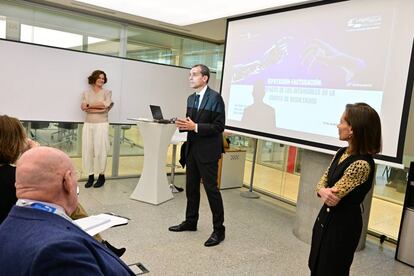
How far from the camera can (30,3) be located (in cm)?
460

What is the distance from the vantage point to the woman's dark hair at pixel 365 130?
188 cm

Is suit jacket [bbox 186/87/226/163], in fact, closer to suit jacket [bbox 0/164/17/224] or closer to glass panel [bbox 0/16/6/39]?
suit jacket [bbox 0/164/17/224]

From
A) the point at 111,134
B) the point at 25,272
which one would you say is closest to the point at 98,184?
the point at 111,134

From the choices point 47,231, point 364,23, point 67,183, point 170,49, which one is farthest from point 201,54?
point 47,231

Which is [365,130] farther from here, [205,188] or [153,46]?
[153,46]

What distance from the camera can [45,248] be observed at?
909 mm

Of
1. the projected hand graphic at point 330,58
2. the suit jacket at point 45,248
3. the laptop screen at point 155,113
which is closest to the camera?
the suit jacket at point 45,248

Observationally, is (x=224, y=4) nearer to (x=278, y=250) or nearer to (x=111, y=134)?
(x=111, y=134)

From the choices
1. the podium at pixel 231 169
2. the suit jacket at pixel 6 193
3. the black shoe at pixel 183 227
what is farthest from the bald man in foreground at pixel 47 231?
the podium at pixel 231 169

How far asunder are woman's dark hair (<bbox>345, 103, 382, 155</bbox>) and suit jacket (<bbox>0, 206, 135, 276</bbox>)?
1421 mm

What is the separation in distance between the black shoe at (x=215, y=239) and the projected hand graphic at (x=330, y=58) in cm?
189

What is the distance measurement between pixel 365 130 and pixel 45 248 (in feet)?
5.33

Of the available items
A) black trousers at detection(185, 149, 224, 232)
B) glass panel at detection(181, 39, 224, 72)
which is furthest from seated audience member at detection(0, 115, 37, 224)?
glass panel at detection(181, 39, 224, 72)

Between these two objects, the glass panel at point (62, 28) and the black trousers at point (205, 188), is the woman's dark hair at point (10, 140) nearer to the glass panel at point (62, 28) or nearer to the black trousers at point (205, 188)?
the black trousers at point (205, 188)
